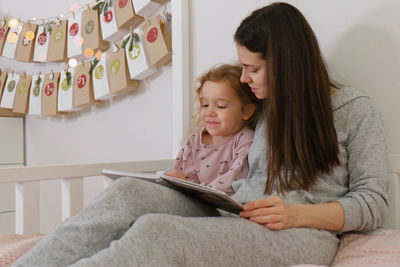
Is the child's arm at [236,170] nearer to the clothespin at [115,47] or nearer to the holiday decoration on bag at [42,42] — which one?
the clothespin at [115,47]

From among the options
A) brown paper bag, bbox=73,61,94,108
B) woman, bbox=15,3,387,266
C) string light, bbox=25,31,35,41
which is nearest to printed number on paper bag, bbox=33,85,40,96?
string light, bbox=25,31,35,41

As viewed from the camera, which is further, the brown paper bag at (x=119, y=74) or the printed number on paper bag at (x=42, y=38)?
the printed number on paper bag at (x=42, y=38)

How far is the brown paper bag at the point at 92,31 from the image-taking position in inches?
69.0

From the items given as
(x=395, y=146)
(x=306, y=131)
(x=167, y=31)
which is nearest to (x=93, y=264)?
(x=306, y=131)

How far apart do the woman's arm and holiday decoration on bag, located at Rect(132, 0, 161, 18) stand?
994 millimetres

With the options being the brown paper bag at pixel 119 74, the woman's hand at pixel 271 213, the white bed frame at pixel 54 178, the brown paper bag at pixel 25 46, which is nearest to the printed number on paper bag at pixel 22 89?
the brown paper bag at pixel 25 46

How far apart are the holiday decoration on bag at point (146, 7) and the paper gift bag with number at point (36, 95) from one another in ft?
2.76

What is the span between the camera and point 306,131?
0.86 meters

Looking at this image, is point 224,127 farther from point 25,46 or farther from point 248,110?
point 25,46

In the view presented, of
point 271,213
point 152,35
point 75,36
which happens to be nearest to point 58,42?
point 75,36

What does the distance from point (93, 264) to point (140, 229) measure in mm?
86

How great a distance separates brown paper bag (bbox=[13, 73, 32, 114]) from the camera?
2148 mm

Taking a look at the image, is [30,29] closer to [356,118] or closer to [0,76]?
[0,76]

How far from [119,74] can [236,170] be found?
0.78 metres
